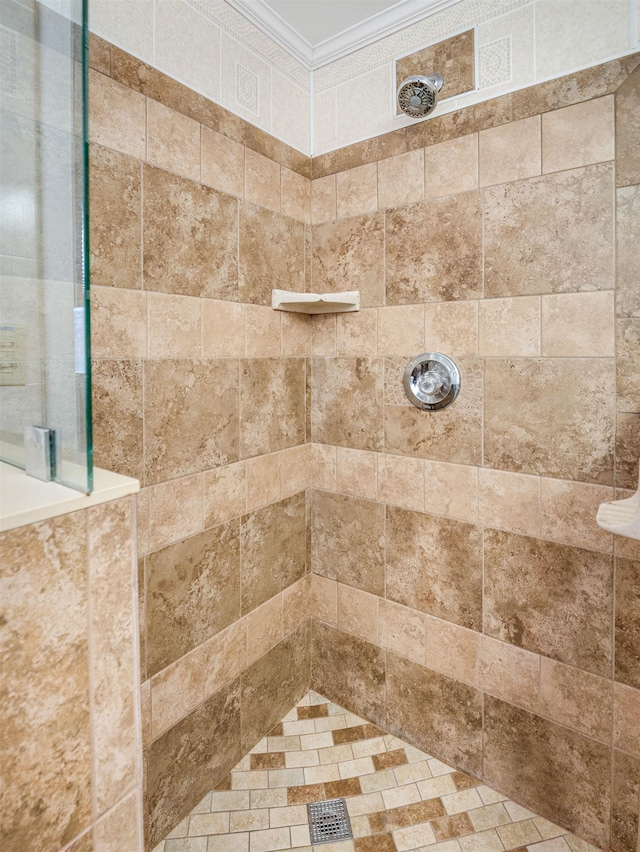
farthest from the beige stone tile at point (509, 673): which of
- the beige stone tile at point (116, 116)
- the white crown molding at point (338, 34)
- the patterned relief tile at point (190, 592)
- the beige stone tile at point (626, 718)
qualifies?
the white crown molding at point (338, 34)

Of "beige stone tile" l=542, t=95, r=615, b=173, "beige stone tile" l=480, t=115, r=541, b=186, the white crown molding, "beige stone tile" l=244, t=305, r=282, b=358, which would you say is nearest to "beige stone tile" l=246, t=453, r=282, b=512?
"beige stone tile" l=244, t=305, r=282, b=358

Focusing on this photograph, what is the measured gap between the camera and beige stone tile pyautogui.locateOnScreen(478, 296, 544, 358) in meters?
1.38

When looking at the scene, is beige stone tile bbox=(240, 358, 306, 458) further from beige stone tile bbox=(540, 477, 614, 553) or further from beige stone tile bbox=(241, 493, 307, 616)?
beige stone tile bbox=(540, 477, 614, 553)

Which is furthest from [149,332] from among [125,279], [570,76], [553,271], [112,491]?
[570,76]

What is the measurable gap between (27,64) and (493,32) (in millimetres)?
1359

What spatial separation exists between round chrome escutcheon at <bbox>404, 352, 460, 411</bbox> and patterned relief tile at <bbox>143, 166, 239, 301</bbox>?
650 millimetres

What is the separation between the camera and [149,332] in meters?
1.29

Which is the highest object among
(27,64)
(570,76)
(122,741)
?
(570,76)

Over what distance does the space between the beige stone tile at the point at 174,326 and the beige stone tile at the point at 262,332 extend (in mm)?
218

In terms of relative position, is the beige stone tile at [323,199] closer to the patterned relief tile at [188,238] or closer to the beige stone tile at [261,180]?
the beige stone tile at [261,180]

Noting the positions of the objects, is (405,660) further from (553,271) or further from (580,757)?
(553,271)

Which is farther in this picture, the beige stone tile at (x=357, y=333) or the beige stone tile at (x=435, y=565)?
the beige stone tile at (x=357, y=333)

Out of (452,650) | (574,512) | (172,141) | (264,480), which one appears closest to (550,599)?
(574,512)

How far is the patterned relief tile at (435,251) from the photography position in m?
1.48
